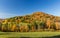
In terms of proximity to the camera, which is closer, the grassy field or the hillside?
the grassy field

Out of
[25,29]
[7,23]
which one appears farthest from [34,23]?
[7,23]

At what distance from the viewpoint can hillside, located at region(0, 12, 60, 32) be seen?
6977 mm

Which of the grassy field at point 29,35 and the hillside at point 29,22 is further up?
the hillside at point 29,22

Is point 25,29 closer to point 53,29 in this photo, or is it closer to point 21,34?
point 21,34

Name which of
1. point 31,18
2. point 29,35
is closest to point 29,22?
point 31,18

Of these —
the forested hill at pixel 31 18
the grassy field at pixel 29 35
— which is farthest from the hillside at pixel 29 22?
the grassy field at pixel 29 35

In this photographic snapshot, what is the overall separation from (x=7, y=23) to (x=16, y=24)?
344mm

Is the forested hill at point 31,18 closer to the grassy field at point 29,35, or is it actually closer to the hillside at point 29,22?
the hillside at point 29,22

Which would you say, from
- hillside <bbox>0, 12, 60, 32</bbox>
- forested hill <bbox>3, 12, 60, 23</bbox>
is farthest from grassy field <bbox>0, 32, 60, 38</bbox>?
forested hill <bbox>3, 12, 60, 23</bbox>

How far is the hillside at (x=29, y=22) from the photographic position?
6977mm

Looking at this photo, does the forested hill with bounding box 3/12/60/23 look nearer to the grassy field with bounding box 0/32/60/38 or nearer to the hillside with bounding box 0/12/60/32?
the hillside with bounding box 0/12/60/32

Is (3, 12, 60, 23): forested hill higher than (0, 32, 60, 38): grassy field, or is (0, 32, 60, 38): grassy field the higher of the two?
(3, 12, 60, 23): forested hill

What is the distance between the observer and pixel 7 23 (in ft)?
22.9

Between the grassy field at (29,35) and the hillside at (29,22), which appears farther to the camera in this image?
the hillside at (29,22)
